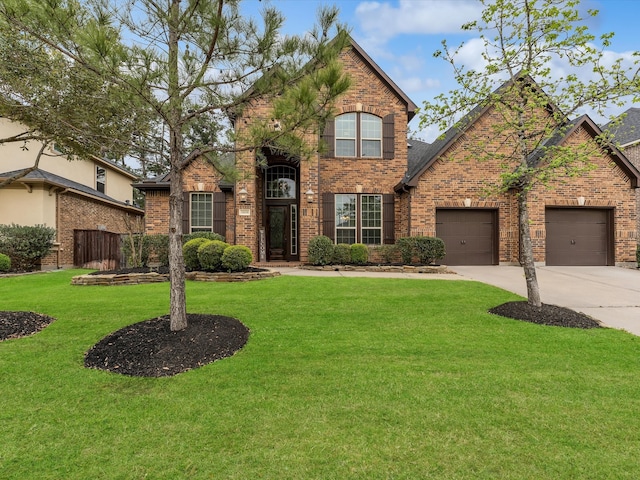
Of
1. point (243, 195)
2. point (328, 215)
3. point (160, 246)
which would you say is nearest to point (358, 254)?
point (328, 215)

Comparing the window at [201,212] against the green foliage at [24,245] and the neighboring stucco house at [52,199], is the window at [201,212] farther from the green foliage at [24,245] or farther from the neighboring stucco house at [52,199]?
the green foliage at [24,245]

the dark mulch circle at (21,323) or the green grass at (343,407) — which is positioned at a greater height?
the dark mulch circle at (21,323)

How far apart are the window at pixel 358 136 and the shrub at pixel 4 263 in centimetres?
1131

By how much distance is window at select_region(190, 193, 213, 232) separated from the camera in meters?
12.6

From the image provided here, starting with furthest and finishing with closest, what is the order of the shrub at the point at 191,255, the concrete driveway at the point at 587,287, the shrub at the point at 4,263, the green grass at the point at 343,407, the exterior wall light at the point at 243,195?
1. the exterior wall light at the point at 243,195
2. the shrub at the point at 4,263
3. the shrub at the point at 191,255
4. the concrete driveway at the point at 587,287
5. the green grass at the point at 343,407

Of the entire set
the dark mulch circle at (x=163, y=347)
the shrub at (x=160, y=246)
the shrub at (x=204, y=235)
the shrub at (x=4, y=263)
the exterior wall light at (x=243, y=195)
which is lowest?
the dark mulch circle at (x=163, y=347)

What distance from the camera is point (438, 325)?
479cm

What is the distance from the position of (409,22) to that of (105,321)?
13343 mm

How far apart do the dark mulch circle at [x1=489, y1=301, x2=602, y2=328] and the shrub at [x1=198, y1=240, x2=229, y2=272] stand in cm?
Answer: 672

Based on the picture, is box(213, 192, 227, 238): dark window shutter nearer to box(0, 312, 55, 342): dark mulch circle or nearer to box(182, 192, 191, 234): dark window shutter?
box(182, 192, 191, 234): dark window shutter

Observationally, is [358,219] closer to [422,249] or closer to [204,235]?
[422,249]

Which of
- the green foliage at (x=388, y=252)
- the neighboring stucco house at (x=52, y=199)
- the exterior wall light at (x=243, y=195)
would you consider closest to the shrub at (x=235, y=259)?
the exterior wall light at (x=243, y=195)

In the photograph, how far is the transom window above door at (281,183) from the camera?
524 inches

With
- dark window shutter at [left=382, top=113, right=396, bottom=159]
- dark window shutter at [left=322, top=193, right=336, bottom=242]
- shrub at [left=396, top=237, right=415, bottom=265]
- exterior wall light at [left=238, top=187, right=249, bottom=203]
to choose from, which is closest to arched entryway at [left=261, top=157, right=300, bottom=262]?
dark window shutter at [left=322, top=193, right=336, bottom=242]
